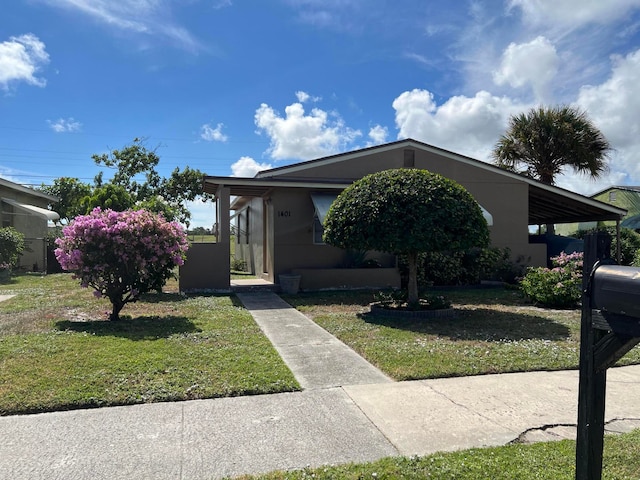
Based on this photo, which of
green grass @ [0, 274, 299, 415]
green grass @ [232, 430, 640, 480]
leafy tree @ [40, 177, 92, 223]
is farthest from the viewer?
leafy tree @ [40, 177, 92, 223]

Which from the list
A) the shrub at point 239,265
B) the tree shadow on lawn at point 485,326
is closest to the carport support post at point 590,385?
the tree shadow on lawn at point 485,326

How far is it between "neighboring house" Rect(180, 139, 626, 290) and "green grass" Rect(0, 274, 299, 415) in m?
4.37

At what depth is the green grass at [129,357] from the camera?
4.77 m

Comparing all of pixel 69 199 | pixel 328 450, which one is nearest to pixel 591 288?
pixel 328 450

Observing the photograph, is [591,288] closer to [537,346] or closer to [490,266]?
[537,346]

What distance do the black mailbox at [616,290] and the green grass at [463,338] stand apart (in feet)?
11.6

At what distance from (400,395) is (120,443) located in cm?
269

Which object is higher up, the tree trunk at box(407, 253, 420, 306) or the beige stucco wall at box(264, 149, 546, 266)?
the beige stucco wall at box(264, 149, 546, 266)

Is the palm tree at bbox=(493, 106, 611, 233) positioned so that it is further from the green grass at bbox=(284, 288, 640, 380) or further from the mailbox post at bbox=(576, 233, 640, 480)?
the mailbox post at bbox=(576, 233, 640, 480)

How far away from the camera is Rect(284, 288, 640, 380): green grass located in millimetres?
5996

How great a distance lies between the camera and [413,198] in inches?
372

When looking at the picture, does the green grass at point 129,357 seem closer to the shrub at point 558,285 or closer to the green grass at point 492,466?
the green grass at point 492,466

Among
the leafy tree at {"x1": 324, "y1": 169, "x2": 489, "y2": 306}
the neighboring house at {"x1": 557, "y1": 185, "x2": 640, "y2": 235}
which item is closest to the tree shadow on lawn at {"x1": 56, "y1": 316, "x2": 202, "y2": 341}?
the leafy tree at {"x1": 324, "y1": 169, "x2": 489, "y2": 306}

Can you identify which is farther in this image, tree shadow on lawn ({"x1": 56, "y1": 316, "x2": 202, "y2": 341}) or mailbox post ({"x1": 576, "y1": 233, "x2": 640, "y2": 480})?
tree shadow on lawn ({"x1": 56, "y1": 316, "x2": 202, "y2": 341})
